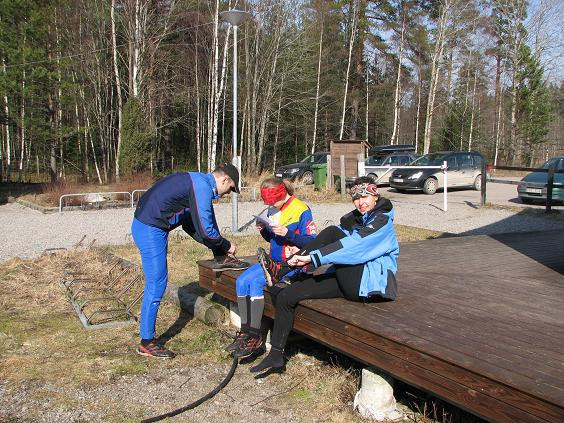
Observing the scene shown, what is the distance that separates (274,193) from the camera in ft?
14.8

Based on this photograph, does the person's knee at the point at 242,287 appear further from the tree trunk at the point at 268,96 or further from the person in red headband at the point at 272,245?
the tree trunk at the point at 268,96

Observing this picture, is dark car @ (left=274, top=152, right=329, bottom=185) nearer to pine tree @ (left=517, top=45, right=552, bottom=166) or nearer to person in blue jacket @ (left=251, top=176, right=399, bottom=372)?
pine tree @ (left=517, top=45, right=552, bottom=166)

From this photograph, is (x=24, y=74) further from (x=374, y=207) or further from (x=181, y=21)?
(x=374, y=207)

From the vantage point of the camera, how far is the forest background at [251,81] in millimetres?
23312

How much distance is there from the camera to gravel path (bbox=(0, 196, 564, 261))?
10.7 metres

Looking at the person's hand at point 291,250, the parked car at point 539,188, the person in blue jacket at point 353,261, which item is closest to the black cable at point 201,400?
the person in blue jacket at point 353,261

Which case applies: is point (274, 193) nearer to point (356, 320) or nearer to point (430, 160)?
point (356, 320)

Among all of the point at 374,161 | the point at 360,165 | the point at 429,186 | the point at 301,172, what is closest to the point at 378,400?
the point at 360,165

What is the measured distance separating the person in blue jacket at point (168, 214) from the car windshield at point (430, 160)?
17.1 metres

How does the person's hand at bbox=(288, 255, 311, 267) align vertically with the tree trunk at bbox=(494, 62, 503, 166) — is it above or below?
below

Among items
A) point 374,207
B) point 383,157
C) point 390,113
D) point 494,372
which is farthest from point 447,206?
point 390,113

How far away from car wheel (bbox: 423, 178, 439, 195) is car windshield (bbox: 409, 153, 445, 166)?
733mm

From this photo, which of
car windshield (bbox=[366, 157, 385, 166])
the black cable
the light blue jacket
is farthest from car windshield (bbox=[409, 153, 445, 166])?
the black cable

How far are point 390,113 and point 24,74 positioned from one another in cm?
2929
